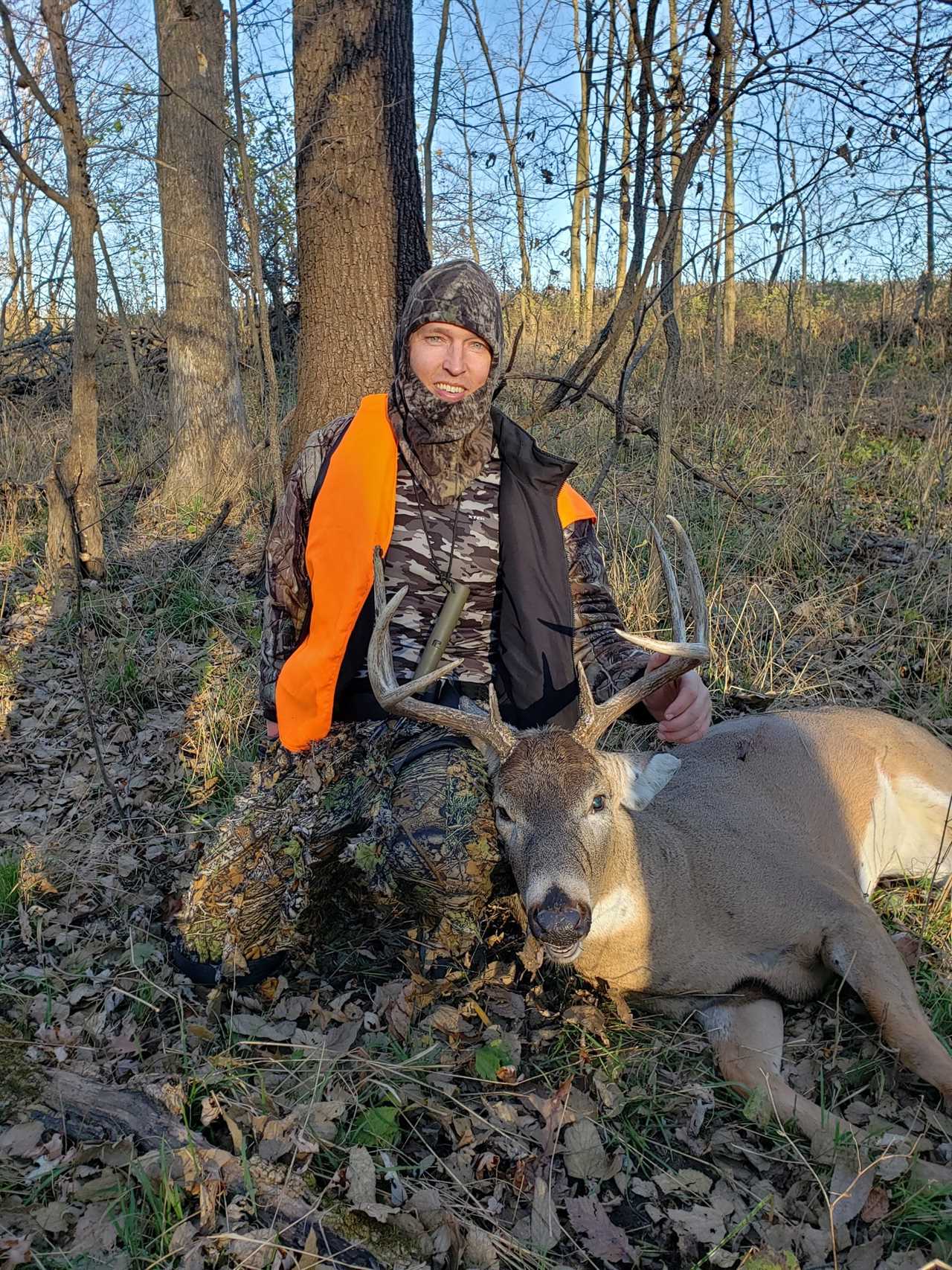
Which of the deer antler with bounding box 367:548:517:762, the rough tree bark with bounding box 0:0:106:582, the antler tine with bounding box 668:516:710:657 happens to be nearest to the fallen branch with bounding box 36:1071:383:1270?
the deer antler with bounding box 367:548:517:762

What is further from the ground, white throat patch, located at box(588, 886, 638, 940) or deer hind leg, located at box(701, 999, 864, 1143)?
white throat patch, located at box(588, 886, 638, 940)

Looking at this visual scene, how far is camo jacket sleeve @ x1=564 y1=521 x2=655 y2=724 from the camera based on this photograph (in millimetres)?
3377

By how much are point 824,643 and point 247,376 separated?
7.23 m

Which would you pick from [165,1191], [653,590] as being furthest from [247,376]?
[165,1191]

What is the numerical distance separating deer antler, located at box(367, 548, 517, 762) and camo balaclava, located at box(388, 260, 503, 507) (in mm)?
500

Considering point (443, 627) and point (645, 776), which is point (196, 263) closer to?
point (443, 627)

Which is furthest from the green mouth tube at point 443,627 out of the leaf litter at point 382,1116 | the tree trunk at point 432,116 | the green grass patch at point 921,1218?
the tree trunk at point 432,116

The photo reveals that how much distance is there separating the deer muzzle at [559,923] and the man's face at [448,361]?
165cm

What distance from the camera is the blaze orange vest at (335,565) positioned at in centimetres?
311

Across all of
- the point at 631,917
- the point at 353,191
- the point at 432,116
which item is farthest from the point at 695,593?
the point at 432,116

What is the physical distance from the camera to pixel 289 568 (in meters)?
3.29

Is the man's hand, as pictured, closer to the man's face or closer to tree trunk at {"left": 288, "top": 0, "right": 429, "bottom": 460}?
the man's face

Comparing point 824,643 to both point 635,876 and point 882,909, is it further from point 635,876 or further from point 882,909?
point 635,876

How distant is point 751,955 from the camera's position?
9.66ft
